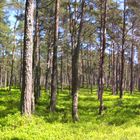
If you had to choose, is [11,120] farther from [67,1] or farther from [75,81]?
[67,1]

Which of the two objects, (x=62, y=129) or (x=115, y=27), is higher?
(x=115, y=27)

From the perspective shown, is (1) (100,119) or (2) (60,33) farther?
(2) (60,33)

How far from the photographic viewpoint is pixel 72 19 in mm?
32125

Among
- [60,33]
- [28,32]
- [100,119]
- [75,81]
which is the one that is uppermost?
[60,33]

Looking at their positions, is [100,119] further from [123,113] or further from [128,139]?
[128,139]

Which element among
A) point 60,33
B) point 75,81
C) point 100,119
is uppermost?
point 60,33

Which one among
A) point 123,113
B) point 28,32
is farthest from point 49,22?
point 28,32

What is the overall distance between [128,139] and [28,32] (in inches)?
225

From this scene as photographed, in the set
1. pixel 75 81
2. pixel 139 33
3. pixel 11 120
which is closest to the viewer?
pixel 11 120

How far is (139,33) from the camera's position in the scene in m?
40.2

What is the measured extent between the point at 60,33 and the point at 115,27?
6.70 m

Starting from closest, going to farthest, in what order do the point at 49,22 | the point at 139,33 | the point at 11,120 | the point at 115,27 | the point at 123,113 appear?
the point at 11,120
the point at 123,113
the point at 49,22
the point at 115,27
the point at 139,33

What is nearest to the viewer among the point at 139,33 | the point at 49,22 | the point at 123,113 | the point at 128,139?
the point at 128,139

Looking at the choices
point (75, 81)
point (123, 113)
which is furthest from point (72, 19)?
point (75, 81)
